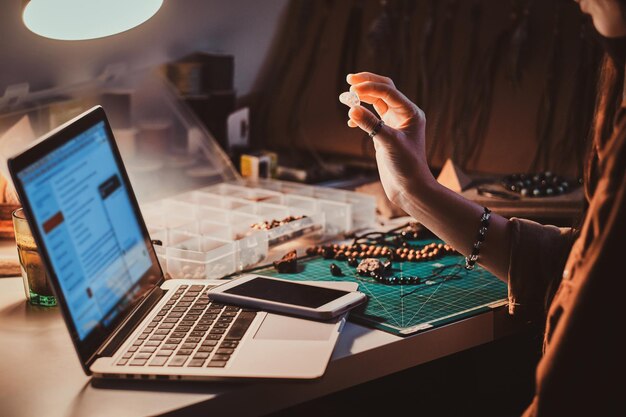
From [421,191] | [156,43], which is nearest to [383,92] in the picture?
[421,191]

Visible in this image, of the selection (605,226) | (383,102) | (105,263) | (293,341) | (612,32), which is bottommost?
(293,341)

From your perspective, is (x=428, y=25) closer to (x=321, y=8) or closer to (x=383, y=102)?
(x=321, y=8)

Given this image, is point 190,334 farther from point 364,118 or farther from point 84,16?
point 84,16

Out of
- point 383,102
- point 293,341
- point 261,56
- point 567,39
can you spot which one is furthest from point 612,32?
point 261,56

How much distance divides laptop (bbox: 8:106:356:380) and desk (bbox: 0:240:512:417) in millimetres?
25

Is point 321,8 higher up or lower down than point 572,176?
higher up

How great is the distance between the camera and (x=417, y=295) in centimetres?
146

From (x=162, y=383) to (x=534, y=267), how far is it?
2.30 ft

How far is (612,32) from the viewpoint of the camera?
3.72 ft

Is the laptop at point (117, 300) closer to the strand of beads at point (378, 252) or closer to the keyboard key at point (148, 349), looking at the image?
the keyboard key at point (148, 349)

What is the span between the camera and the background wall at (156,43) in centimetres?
192

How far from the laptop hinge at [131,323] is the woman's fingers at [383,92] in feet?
1.73

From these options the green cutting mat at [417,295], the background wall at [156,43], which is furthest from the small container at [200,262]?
the background wall at [156,43]

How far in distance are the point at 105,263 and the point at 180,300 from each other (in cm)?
18
